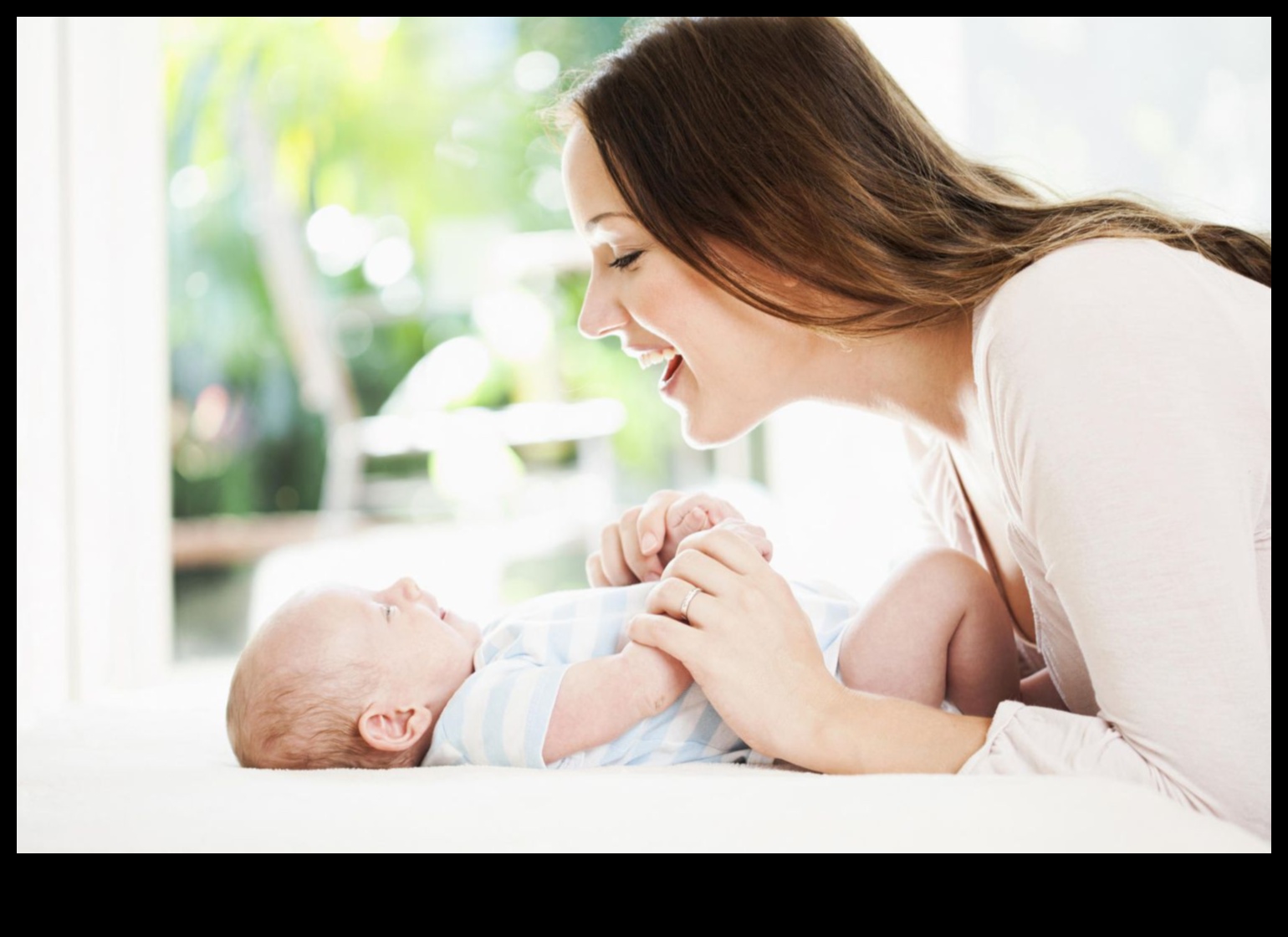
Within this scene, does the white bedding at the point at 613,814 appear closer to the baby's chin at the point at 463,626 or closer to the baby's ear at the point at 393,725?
the baby's ear at the point at 393,725

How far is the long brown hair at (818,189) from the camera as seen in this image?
3.74 ft

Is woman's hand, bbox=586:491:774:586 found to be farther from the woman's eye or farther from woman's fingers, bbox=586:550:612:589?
the woman's eye

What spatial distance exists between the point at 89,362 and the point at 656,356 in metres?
1.67

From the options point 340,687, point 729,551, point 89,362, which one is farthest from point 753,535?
point 89,362

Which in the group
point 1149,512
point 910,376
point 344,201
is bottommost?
point 1149,512

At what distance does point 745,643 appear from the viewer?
98 cm

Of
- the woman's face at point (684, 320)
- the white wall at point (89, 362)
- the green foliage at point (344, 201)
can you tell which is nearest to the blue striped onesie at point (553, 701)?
the woman's face at point (684, 320)

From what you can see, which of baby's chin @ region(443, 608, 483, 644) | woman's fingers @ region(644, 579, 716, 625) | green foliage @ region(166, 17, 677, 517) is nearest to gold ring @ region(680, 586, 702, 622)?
woman's fingers @ region(644, 579, 716, 625)

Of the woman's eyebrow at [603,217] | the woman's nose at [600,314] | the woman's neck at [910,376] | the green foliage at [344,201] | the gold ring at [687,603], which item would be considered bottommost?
the gold ring at [687,603]

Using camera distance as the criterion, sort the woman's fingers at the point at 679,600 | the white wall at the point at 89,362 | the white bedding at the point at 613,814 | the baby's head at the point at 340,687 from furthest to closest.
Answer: the white wall at the point at 89,362, the baby's head at the point at 340,687, the woman's fingers at the point at 679,600, the white bedding at the point at 613,814

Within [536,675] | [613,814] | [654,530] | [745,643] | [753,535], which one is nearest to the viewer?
[613,814]

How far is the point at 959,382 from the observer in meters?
1.24

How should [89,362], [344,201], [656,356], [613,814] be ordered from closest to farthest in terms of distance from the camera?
[613,814], [656,356], [89,362], [344,201]

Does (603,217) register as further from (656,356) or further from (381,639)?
(381,639)
